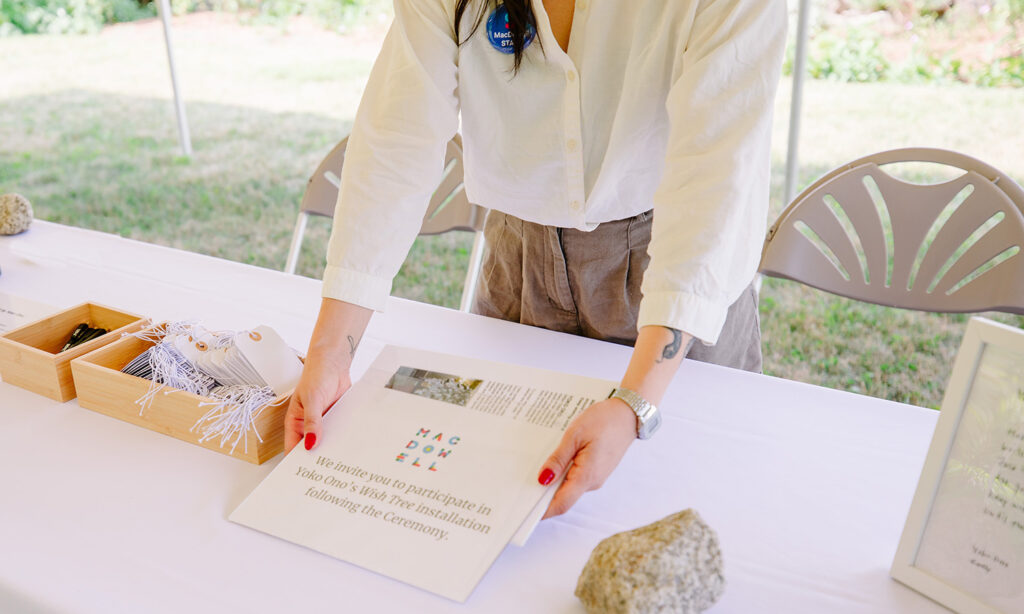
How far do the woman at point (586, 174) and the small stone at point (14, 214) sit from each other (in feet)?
3.45

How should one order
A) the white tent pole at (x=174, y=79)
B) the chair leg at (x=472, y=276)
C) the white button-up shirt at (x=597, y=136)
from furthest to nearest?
the white tent pole at (x=174, y=79) → the chair leg at (x=472, y=276) → the white button-up shirt at (x=597, y=136)

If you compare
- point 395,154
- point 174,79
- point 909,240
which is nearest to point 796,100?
point 909,240

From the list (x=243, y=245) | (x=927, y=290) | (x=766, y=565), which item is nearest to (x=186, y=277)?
(x=766, y=565)

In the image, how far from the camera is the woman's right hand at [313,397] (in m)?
1.00

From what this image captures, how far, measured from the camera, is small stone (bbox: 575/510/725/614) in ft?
2.32

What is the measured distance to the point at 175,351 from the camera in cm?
109

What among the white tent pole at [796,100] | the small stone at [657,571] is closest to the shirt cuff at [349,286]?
the small stone at [657,571]

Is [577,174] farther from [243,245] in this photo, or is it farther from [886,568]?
[243,245]

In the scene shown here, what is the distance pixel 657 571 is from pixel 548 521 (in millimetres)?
208

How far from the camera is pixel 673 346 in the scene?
3.13 ft

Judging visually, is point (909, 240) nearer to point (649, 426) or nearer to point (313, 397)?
point (649, 426)

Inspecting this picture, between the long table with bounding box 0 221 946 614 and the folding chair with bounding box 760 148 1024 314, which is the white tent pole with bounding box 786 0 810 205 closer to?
the folding chair with bounding box 760 148 1024 314

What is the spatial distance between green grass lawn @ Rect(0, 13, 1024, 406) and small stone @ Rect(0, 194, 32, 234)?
172cm

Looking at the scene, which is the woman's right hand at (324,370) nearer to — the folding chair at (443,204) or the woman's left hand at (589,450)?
the woman's left hand at (589,450)
